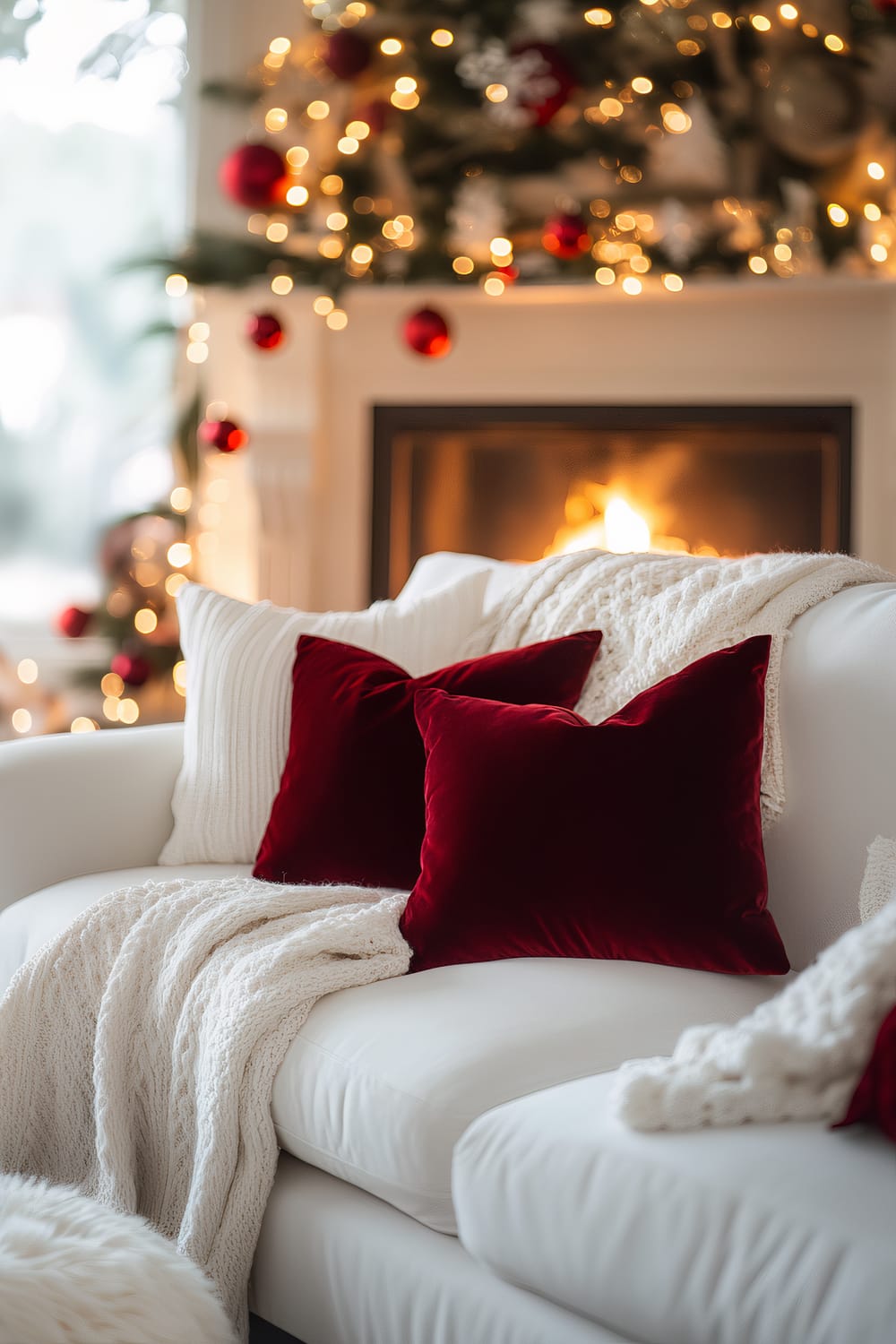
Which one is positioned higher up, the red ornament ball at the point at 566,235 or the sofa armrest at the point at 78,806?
the red ornament ball at the point at 566,235

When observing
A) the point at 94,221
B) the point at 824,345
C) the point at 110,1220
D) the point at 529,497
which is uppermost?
the point at 94,221

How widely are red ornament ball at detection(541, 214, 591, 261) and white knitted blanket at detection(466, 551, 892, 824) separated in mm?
A: 1786

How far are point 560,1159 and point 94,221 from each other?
3.71 metres

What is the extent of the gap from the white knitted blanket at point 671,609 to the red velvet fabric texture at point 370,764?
0.16 feet

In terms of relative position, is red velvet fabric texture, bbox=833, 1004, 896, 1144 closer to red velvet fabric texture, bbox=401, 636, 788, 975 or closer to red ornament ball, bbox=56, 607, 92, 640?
red velvet fabric texture, bbox=401, 636, 788, 975

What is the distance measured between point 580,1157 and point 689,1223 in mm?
95

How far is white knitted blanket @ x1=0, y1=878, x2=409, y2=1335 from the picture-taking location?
116 centimetres

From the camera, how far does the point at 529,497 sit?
3.72 meters

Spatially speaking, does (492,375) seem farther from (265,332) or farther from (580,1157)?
(580,1157)

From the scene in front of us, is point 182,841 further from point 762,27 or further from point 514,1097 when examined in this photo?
point 762,27

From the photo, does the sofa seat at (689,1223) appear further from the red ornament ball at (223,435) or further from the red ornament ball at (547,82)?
the red ornament ball at (547,82)

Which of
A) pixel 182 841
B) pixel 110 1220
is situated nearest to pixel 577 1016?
pixel 110 1220

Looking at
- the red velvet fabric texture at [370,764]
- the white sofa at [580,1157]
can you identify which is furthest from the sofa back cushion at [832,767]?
the red velvet fabric texture at [370,764]

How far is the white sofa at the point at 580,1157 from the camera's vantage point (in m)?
0.80
